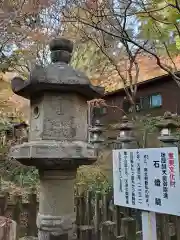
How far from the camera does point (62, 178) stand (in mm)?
2955

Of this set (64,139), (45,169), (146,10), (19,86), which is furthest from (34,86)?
(146,10)

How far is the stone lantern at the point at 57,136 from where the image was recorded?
2.77 metres

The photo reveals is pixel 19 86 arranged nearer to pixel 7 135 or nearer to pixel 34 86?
pixel 34 86

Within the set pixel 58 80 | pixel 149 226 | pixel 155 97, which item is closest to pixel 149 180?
pixel 149 226

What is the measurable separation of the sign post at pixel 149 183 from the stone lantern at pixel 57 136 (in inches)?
16.6

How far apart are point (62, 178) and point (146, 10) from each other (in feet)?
13.6

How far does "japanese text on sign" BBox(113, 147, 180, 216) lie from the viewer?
2.56 m

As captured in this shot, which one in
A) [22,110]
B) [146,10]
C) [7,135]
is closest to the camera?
[146,10]

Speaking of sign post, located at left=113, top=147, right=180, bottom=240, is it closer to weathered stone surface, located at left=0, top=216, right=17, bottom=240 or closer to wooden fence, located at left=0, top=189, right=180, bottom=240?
wooden fence, located at left=0, top=189, right=180, bottom=240

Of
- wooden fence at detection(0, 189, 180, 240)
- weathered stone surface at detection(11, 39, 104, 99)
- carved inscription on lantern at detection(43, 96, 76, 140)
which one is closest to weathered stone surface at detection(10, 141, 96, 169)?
carved inscription on lantern at detection(43, 96, 76, 140)

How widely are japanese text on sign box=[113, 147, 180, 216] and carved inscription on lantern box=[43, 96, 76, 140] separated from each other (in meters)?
0.72

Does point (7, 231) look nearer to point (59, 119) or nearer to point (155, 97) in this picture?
point (59, 119)

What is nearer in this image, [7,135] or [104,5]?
[104,5]

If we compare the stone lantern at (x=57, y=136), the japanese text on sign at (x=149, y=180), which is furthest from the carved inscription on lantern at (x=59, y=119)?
the japanese text on sign at (x=149, y=180)
